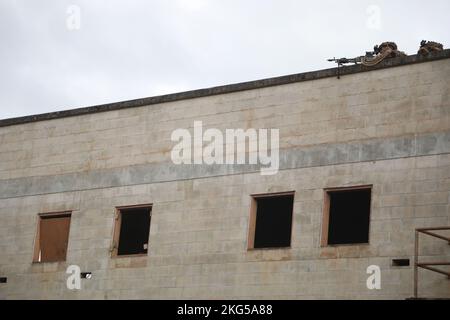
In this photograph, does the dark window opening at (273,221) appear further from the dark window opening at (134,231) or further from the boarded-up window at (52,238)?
the boarded-up window at (52,238)

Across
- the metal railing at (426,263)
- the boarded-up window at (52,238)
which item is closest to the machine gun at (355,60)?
the metal railing at (426,263)

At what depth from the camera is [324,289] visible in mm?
23812

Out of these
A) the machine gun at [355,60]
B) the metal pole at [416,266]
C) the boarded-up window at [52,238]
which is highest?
the machine gun at [355,60]

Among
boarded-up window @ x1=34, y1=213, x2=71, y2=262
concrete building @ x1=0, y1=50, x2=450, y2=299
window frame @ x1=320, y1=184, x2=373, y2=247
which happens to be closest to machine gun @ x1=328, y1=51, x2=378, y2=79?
concrete building @ x1=0, y1=50, x2=450, y2=299

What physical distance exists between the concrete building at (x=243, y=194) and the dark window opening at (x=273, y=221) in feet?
0.14

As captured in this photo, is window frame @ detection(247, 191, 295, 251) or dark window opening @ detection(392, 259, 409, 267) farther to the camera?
window frame @ detection(247, 191, 295, 251)

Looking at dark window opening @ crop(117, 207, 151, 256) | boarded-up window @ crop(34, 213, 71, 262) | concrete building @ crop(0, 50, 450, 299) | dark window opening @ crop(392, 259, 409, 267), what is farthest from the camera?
boarded-up window @ crop(34, 213, 71, 262)

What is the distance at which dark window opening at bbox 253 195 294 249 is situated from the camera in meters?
25.2

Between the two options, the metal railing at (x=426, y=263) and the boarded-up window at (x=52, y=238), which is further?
the boarded-up window at (x=52, y=238)

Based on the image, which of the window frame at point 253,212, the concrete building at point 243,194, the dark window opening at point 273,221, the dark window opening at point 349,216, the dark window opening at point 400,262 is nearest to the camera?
the dark window opening at point 400,262

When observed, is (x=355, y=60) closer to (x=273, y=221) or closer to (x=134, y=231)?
(x=273, y=221)

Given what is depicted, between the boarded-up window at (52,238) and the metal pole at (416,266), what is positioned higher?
the boarded-up window at (52,238)

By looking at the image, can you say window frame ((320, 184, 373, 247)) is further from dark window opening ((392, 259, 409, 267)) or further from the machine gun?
the machine gun

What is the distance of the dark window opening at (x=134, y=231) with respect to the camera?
90.9 ft
